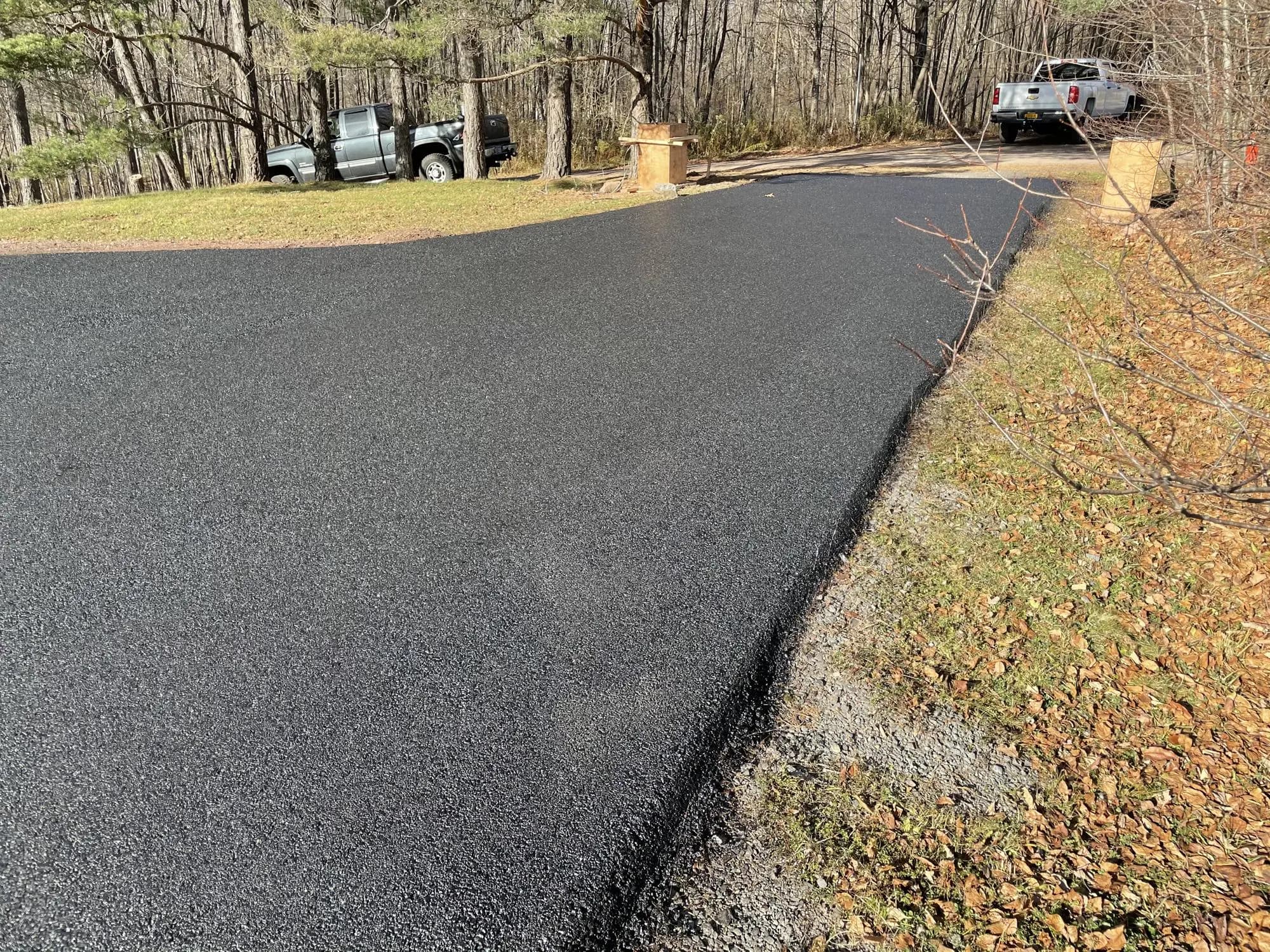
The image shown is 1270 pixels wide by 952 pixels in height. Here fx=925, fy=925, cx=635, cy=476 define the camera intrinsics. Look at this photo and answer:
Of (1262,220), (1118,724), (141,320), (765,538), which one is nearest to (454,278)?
(141,320)

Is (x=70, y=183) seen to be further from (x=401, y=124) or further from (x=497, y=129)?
(x=497, y=129)

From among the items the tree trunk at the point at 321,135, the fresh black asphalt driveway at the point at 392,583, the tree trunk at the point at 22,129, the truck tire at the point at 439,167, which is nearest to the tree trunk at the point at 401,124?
the truck tire at the point at 439,167

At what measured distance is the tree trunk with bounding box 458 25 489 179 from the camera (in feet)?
53.1

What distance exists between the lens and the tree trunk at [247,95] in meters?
16.8

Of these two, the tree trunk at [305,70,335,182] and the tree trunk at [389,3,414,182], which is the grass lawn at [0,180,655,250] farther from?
the tree trunk at [305,70,335,182]

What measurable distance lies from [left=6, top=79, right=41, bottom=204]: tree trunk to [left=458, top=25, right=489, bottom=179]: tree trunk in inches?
328

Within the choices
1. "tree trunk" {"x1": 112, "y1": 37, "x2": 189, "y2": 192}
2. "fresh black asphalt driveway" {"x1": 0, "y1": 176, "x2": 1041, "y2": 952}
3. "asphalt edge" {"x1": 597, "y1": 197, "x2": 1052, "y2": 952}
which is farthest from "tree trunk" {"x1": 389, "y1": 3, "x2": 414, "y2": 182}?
"asphalt edge" {"x1": 597, "y1": 197, "x2": 1052, "y2": 952}

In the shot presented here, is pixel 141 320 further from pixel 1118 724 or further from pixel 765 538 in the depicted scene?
pixel 1118 724

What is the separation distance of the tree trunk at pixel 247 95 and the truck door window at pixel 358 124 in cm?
166

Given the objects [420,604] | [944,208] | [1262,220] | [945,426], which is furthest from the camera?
[944,208]

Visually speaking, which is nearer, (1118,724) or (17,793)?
(17,793)

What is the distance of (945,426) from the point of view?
5.56m

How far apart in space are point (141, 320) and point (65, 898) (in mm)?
6067

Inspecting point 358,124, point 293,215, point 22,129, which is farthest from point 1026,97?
point 22,129
